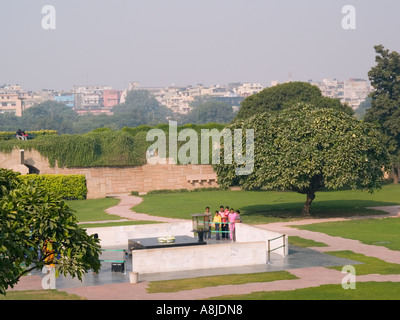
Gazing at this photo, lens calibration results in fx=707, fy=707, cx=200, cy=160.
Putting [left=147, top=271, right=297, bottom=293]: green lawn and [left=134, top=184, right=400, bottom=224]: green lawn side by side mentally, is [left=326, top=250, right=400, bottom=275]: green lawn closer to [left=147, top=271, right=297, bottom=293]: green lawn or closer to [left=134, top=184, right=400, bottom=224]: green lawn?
[left=147, top=271, right=297, bottom=293]: green lawn

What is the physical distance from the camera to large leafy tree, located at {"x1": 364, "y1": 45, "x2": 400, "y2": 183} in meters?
66.1

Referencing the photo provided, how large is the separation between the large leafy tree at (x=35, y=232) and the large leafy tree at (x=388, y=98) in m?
53.4

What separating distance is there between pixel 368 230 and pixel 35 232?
25.5m

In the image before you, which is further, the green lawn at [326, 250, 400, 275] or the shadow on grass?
the shadow on grass

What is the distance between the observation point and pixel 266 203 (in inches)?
2099

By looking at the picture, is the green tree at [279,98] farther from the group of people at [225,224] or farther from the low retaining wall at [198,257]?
the low retaining wall at [198,257]

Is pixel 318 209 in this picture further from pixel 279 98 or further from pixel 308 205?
pixel 279 98

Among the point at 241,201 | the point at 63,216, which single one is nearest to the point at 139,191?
the point at 241,201

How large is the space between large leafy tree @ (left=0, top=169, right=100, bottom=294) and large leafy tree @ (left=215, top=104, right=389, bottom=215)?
26564 mm

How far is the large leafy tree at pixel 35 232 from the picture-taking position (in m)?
15.6

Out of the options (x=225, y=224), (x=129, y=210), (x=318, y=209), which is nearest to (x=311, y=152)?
(x=318, y=209)

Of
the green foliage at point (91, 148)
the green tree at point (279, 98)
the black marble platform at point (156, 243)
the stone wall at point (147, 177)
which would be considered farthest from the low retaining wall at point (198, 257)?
the green tree at point (279, 98)

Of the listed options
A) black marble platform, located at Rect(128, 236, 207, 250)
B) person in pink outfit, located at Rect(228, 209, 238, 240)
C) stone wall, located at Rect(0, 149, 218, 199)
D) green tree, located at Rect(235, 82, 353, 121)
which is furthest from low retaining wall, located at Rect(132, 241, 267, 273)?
green tree, located at Rect(235, 82, 353, 121)
